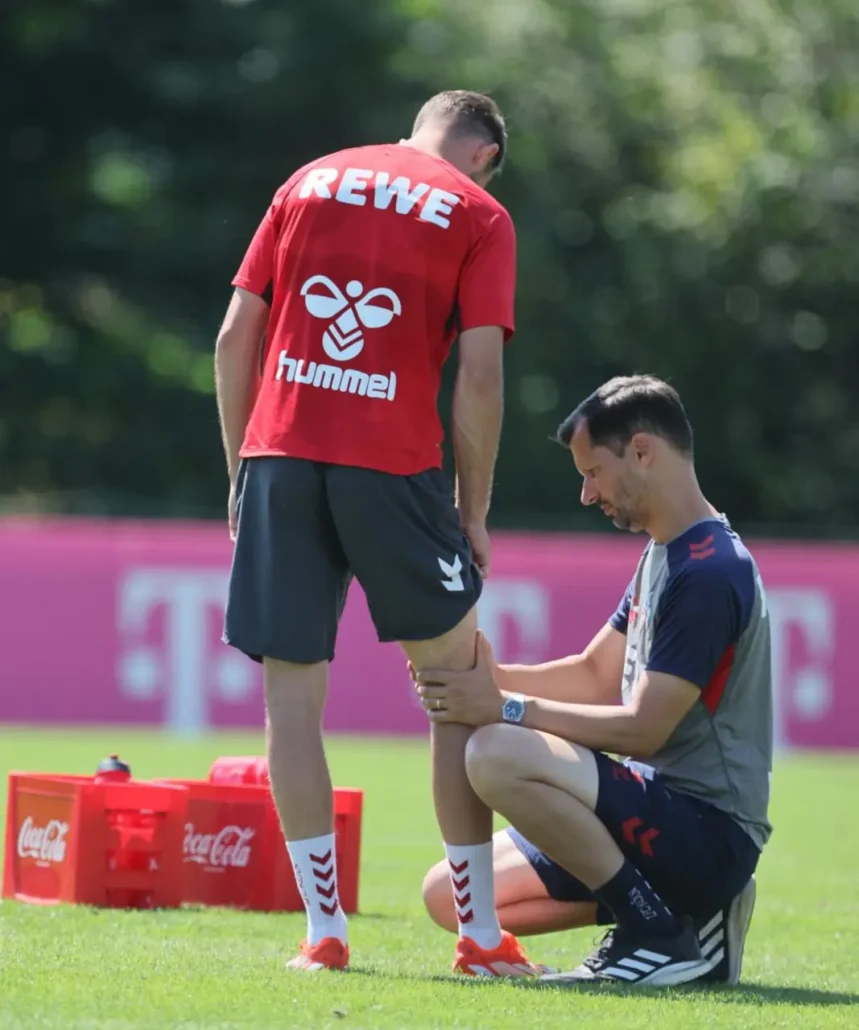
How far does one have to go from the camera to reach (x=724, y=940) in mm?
5254

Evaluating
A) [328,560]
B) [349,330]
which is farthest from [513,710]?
[349,330]

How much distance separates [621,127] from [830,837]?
24.8m

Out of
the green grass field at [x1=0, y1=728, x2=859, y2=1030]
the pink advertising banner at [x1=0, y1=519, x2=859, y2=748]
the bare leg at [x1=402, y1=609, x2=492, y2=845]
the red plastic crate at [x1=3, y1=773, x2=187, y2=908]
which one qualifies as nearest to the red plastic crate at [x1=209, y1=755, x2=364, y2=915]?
the green grass field at [x1=0, y1=728, x2=859, y2=1030]

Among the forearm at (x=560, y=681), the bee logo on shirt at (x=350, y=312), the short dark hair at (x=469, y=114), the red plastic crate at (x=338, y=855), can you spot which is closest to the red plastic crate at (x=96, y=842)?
the red plastic crate at (x=338, y=855)

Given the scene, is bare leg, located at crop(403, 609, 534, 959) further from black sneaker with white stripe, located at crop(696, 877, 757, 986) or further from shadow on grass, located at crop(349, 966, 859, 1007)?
black sneaker with white stripe, located at crop(696, 877, 757, 986)

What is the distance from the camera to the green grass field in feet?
14.0

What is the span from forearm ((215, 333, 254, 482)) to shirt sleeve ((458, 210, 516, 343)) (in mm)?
557

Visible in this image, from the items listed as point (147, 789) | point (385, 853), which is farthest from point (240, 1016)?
point (385, 853)

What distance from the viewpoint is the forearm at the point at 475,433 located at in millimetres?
5113

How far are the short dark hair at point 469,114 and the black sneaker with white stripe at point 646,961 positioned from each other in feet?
6.59

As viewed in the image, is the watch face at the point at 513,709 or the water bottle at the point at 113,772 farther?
the water bottle at the point at 113,772

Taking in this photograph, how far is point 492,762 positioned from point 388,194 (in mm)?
1390

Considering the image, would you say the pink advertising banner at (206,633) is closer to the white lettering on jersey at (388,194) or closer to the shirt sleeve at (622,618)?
the shirt sleeve at (622,618)

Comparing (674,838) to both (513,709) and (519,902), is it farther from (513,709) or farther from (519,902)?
(519,902)
